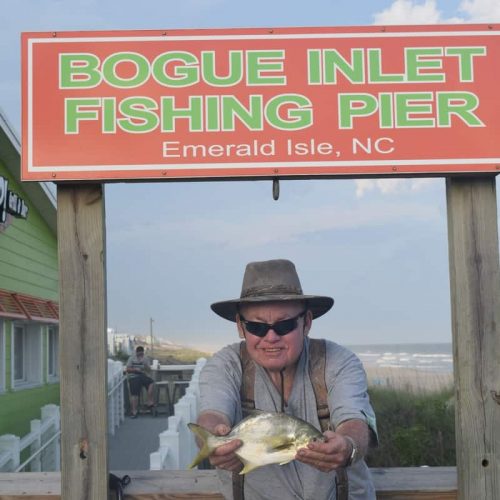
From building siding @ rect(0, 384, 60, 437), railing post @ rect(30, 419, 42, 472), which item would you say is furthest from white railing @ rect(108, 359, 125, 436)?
railing post @ rect(30, 419, 42, 472)

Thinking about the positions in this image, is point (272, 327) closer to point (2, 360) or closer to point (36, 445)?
point (36, 445)

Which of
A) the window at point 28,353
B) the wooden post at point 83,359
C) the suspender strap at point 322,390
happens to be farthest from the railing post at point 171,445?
the window at point 28,353

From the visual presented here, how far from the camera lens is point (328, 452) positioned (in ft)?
9.75

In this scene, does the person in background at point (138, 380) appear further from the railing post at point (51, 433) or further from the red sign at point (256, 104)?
the red sign at point (256, 104)

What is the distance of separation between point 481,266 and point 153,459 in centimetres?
432

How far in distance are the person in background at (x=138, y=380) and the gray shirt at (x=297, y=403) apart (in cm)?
1518

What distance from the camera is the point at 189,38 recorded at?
3.73 m

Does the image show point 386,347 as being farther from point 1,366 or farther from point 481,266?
point 481,266

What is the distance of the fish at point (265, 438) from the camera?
3.04m

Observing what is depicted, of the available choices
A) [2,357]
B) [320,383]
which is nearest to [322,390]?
[320,383]

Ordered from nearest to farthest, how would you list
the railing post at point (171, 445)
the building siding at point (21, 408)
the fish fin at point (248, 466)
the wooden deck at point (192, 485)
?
the fish fin at point (248, 466)
the wooden deck at point (192, 485)
the railing post at point (171, 445)
the building siding at point (21, 408)

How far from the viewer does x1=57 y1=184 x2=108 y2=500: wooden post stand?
3.70m

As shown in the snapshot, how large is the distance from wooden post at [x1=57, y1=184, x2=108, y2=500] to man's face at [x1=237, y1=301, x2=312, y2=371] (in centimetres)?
73

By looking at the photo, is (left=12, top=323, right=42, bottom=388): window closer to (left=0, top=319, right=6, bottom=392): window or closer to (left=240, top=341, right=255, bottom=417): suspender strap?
(left=0, top=319, right=6, bottom=392): window
